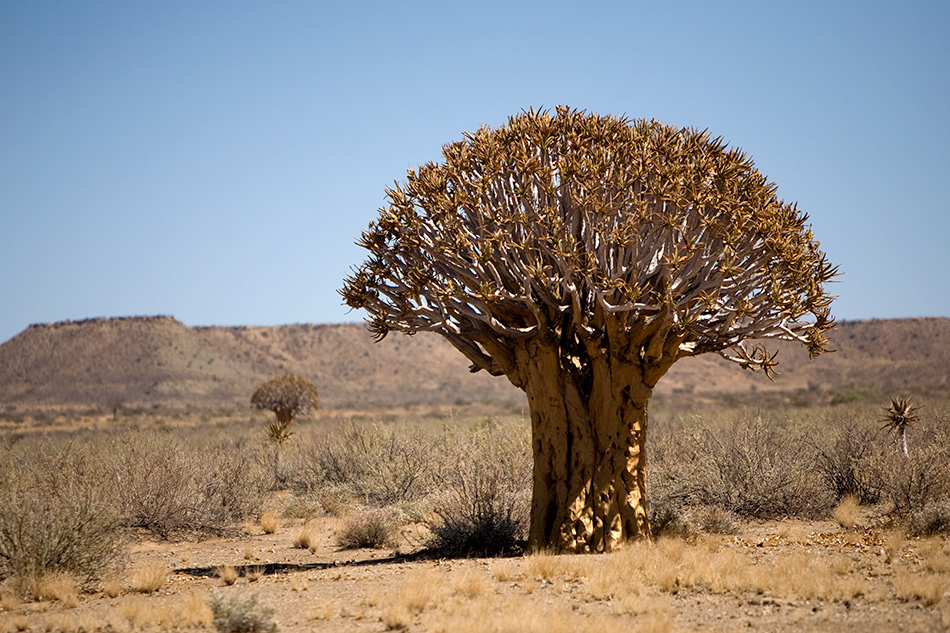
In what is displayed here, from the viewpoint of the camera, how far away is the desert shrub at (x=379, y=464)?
15.5m

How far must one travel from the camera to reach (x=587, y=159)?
875 cm

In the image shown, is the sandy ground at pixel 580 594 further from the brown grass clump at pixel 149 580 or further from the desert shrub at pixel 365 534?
the desert shrub at pixel 365 534

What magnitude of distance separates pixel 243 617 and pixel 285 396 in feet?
63.3

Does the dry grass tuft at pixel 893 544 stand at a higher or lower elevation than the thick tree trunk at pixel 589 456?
lower

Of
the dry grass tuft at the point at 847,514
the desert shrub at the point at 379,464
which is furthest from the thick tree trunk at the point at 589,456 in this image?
the desert shrub at the point at 379,464

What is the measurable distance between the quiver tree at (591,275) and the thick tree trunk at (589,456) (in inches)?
0.7

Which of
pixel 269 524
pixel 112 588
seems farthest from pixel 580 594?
pixel 269 524

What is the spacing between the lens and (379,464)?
52.4 feet

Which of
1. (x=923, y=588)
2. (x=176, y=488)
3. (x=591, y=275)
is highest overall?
(x=591, y=275)

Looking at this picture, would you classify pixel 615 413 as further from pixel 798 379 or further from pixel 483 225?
pixel 798 379

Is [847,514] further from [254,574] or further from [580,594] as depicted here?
[254,574]

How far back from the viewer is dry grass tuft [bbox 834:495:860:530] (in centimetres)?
1146

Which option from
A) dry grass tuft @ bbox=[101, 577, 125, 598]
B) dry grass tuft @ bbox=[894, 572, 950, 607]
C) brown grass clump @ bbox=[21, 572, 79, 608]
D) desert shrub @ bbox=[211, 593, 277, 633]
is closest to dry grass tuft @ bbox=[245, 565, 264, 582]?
dry grass tuft @ bbox=[101, 577, 125, 598]

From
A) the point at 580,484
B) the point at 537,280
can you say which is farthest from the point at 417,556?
the point at 537,280
